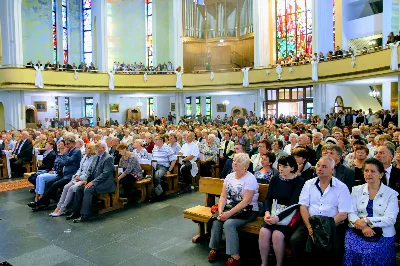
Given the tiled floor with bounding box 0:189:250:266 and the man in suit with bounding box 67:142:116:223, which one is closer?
the tiled floor with bounding box 0:189:250:266

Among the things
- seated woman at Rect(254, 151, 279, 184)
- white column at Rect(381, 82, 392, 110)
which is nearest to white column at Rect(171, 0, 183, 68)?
white column at Rect(381, 82, 392, 110)

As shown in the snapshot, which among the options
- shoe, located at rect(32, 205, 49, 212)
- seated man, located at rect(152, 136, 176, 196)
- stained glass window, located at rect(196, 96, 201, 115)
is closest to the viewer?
shoe, located at rect(32, 205, 49, 212)

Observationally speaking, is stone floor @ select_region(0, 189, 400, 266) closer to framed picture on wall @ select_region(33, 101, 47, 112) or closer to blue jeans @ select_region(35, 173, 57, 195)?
blue jeans @ select_region(35, 173, 57, 195)

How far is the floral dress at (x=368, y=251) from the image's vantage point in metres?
3.40

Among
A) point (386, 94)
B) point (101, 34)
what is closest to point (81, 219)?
point (386, 94)

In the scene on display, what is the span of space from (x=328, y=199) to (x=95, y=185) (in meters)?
4.26

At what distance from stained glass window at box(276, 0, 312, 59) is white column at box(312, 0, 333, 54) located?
2650 millimetres

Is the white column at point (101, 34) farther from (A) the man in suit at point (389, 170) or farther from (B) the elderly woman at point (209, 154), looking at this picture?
(A) the man in suit at point (389, 170)

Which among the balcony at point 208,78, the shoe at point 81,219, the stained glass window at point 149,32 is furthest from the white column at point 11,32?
the shoe at point 81,219

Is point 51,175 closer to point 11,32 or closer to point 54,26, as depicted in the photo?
point 11,32

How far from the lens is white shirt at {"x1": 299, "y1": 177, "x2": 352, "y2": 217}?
3777mm

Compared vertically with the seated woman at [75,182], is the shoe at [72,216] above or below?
below

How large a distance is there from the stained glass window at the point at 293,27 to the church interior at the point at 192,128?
0.09m

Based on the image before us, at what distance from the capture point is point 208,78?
23656 mm
